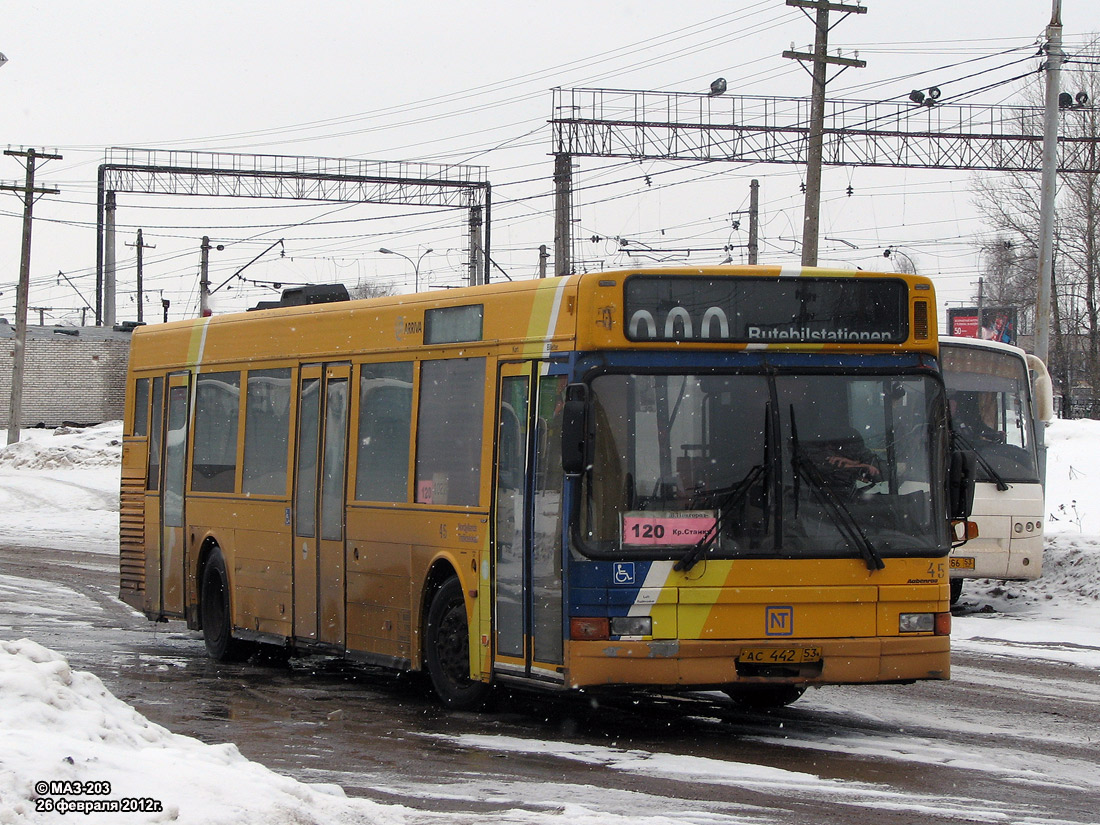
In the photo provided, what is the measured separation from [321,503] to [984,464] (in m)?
8.99

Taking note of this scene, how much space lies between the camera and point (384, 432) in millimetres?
11031

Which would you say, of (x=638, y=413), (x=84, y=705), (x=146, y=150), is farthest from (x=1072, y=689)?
(x=146, y=150)

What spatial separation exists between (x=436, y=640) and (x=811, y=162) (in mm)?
16048

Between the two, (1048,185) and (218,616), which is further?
(1048,185)

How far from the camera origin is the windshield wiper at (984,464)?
17.4m

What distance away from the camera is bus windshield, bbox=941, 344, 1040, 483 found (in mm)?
17656

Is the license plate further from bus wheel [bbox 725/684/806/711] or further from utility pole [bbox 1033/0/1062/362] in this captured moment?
utility pole [bbox 1033/0/1062/362]

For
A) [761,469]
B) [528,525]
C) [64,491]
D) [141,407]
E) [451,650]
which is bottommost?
[451,650]

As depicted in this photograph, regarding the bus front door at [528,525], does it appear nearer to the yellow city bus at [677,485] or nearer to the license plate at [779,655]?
the yellow city bus at [677,485]

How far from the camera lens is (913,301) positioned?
9383mm

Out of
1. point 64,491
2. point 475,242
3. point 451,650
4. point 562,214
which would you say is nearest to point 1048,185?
point 562,214

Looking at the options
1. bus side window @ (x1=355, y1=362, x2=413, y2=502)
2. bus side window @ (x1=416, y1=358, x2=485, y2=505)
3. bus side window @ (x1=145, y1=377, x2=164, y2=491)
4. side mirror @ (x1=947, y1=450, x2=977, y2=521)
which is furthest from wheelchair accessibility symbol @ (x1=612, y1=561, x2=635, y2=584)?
bus side window @ (x1=145, y1=377, x2=164, y2=491)

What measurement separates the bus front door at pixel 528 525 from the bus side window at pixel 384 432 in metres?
1.31

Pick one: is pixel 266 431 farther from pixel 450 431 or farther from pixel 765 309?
pixel 765 309
